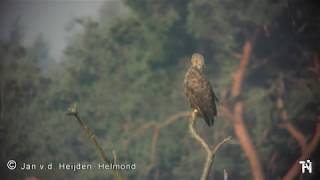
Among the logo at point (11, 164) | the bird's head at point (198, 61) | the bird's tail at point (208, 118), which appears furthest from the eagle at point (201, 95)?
the logo at point (11, 164)

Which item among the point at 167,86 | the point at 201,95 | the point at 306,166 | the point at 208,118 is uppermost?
the point at 167,86

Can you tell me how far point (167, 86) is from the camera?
14.1 meters

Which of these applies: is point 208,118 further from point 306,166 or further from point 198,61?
point 306,166

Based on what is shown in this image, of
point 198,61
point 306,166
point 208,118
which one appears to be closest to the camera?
point 208,118

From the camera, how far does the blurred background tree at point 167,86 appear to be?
12148 mm

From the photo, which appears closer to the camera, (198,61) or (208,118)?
(208,118)

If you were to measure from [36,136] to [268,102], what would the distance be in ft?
18.3

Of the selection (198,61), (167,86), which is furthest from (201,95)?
(167,86)

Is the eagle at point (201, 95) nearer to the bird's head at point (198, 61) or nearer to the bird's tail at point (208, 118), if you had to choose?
the bird's tail at point (208, 118)

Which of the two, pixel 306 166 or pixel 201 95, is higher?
pixel 306 166

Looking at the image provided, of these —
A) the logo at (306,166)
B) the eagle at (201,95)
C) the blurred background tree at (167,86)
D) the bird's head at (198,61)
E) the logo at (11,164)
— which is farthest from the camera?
the logo at (11,164)

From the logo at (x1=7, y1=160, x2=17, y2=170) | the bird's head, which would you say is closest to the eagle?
the bird's head

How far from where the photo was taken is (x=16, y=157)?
509 inches

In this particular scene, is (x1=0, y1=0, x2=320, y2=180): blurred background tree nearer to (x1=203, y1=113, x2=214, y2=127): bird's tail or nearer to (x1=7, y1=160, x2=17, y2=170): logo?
(x1=7, y1=160, x2=17, y2=170): logo
